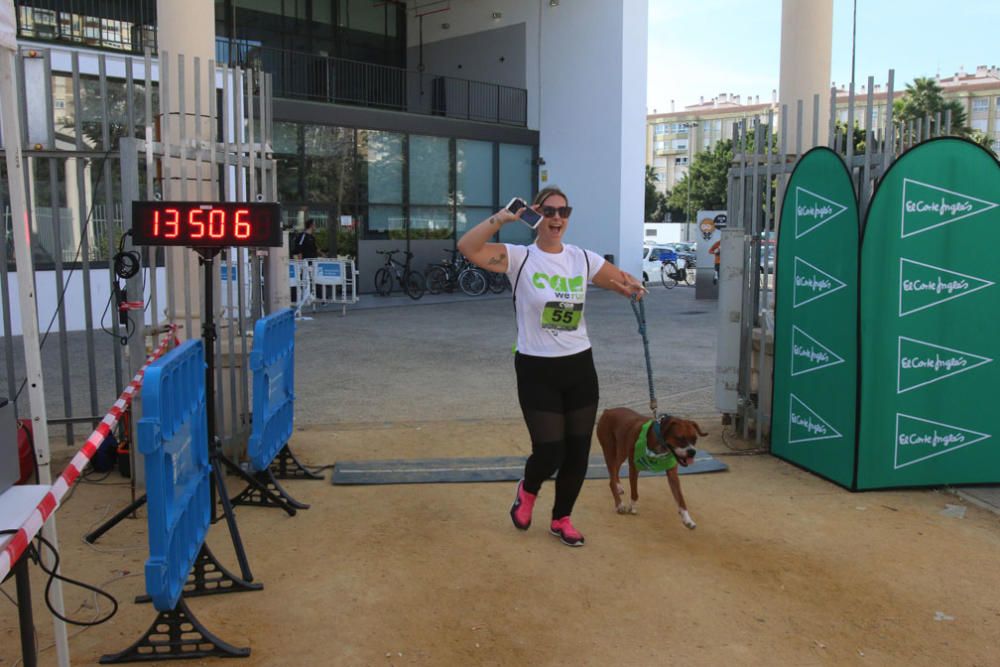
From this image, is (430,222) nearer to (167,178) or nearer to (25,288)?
(167,178)

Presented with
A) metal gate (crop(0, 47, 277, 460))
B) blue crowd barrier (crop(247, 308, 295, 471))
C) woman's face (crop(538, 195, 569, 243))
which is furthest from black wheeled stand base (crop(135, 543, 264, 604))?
woman's face (crop(538, 195, 569, 243))

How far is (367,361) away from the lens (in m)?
10.8

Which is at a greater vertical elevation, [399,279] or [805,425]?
[399,279]

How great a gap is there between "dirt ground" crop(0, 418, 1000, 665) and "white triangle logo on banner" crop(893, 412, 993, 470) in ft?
0.86

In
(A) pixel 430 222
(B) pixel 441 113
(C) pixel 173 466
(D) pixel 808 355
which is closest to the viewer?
(C) pixel 173 466

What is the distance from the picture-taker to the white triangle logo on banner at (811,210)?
5629 millimetres

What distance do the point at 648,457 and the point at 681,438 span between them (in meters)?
0.29

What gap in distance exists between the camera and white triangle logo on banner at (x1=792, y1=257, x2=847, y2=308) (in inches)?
222

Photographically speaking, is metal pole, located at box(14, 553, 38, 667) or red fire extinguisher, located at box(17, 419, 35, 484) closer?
metal pole, located at box(14, 553, 38, 667)

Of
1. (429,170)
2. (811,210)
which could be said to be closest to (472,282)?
(429,170)

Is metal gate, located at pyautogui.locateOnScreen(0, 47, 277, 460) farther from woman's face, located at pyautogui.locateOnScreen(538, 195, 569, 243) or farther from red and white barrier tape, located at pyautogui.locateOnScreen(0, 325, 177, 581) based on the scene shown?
woman's face, located at pyautogui.locateOnScreen(538, 195, 569, 243)

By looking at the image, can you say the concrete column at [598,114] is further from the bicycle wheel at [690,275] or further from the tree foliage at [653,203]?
the tree foliage at [653,203]

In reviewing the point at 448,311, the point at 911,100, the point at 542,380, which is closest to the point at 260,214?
the point at 542,380

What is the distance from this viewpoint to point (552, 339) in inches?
176
